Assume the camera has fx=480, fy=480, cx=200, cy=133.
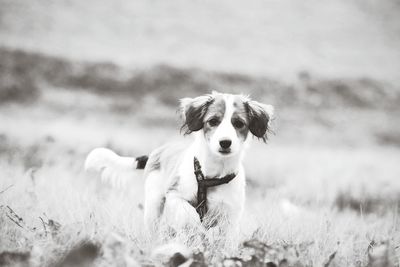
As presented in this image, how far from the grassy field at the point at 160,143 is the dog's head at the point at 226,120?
74cm

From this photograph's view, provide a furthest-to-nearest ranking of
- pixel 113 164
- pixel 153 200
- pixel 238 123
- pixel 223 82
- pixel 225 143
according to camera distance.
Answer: pixel 223 82 < pixel 113 164 < pixel 153 200 < pixel 238 123 < pixel 225 143

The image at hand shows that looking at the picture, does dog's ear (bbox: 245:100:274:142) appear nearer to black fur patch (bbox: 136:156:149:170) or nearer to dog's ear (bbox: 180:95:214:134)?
dog's ear (bbox: 180:95:214:134)

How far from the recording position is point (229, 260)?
277 centimetres

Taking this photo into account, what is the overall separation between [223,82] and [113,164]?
633 inches

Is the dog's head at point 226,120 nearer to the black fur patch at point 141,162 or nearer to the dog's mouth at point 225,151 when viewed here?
the dog's mouth at point 225,151

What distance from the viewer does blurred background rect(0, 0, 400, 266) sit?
9531mm

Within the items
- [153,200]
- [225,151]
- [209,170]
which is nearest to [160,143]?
[153,200]

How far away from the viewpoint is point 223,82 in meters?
20.8

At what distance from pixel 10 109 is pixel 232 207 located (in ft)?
37.4

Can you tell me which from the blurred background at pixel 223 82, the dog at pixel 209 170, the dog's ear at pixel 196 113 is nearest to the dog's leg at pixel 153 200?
the dog at pixel 209 170

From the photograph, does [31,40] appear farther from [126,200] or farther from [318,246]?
[318,246]

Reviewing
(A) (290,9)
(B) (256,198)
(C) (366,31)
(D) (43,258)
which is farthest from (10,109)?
(C) (366,31)

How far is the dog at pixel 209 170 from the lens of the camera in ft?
13.1

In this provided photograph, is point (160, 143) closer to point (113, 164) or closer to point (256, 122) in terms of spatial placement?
point (113, 164)
